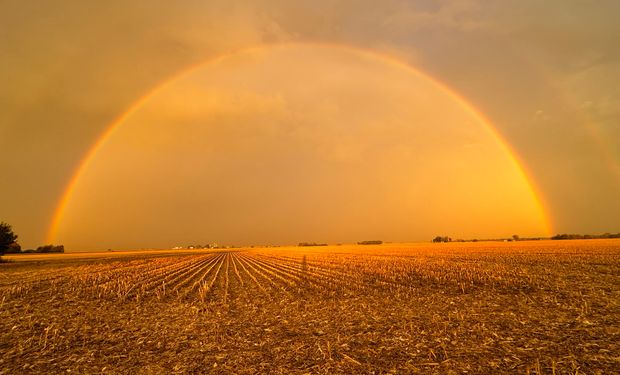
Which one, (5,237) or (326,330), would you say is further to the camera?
(5,237)

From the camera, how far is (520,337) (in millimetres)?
11672

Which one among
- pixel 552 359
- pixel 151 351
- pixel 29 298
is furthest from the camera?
pixel 29 298

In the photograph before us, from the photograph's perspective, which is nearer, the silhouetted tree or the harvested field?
the harvested field

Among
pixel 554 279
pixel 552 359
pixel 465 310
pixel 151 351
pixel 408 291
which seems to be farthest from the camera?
pixel 554 279

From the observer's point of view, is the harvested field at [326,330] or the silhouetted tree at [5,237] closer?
the harvested field at [326,330]

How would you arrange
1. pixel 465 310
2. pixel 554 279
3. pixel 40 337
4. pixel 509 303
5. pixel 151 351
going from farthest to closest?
1. pixel 554 279
2. pixel 509 303
3. pixel 465 310
4. pixel 40 337
5. pixel 151 351

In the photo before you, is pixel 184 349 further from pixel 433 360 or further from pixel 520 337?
pixel 520 337

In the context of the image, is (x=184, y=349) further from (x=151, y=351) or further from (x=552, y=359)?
(x=552, y=359)

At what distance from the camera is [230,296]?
21641 millimetres

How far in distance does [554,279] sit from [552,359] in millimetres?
18733

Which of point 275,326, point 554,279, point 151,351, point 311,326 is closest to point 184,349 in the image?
point 151,351

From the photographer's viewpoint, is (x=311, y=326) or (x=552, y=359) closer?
(x=552, y=359)

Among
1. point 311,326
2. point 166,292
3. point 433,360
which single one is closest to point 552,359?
point 433,360

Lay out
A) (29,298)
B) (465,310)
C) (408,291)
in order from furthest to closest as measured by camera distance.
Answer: (29,298)
(408,291)
(465,310)
